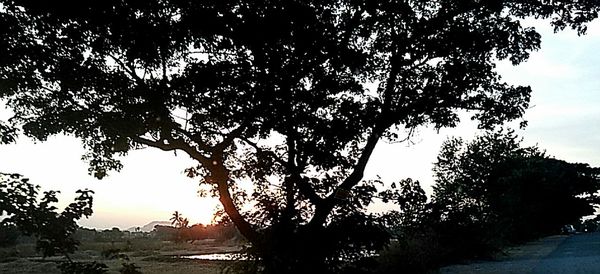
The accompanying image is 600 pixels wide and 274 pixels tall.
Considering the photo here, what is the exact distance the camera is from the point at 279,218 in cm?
1288

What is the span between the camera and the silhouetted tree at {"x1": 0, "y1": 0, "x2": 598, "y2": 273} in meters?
8.90

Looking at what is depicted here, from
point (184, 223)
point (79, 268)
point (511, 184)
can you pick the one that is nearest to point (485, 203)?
point (511, 184)

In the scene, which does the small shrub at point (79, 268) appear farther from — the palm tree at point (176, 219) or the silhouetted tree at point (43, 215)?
the palm tree at point (176, 219)

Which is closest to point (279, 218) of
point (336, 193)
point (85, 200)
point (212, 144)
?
point (336, 193)

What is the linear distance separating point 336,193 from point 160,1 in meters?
5.53

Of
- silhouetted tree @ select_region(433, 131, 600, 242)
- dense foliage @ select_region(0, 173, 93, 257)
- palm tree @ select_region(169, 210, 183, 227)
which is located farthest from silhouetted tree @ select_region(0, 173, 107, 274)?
silhouetted tree @ select_region(433, 131, 600, 242)

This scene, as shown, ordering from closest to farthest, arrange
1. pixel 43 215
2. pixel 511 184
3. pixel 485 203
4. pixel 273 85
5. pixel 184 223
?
1. pixel 43 215
2. pixel 273 85
3. pixel 184 223
4. pixel 485 203
5. pixel 511 184

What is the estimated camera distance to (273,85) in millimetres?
10477

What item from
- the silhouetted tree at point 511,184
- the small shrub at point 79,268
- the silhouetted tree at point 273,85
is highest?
the silhouetted tree at point 511,184

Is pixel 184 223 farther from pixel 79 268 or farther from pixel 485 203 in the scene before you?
pixel 485 203

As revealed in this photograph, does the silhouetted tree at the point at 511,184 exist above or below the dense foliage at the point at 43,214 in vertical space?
above

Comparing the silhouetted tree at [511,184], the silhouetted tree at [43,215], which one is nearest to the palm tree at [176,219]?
the silhouetted tree at [43,215]

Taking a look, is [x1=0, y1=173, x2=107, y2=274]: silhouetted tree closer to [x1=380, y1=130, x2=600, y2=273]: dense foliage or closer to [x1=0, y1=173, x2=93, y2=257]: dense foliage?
[x1=0, y1=173, x2=93, y2=257]: dense foliage

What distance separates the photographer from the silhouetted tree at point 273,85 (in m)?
8.90
